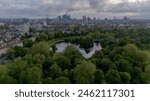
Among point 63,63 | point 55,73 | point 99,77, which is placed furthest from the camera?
point 63,63

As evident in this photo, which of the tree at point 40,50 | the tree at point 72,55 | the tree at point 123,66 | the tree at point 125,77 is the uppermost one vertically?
the tree at point 125,77

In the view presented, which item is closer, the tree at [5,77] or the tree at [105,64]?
the tree at [5,77]

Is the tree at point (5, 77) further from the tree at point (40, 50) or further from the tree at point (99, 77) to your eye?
the tree at point (40, 50)

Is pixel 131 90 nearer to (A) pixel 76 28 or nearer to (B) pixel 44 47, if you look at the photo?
(B) pixel 44 47

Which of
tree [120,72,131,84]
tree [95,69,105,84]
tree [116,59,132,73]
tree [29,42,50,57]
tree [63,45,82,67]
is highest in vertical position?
tree [95,69,105,84]

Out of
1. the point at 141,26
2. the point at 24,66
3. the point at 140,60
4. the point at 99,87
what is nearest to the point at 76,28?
the point at 141,26

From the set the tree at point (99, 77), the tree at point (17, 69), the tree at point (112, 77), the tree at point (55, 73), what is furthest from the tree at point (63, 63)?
the tree at point (112, 77)

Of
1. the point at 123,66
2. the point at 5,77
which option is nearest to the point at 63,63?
the point at 123,66

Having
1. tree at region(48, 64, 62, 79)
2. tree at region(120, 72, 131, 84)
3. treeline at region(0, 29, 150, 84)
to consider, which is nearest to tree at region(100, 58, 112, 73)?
treeline at region(0, 29, 150, 84)

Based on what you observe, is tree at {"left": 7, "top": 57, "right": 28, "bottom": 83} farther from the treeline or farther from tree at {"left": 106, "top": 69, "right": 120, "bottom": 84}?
tree at {"left": 106, "top": 69, "right": 120, "bottom": 84}

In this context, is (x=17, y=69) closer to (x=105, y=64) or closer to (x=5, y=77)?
(x=5, y=77)

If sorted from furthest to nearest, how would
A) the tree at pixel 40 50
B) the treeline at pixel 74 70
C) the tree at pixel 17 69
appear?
the tree at pixel 40 50, the tree at pixel 17 69, the treeline at pixel 74 70
